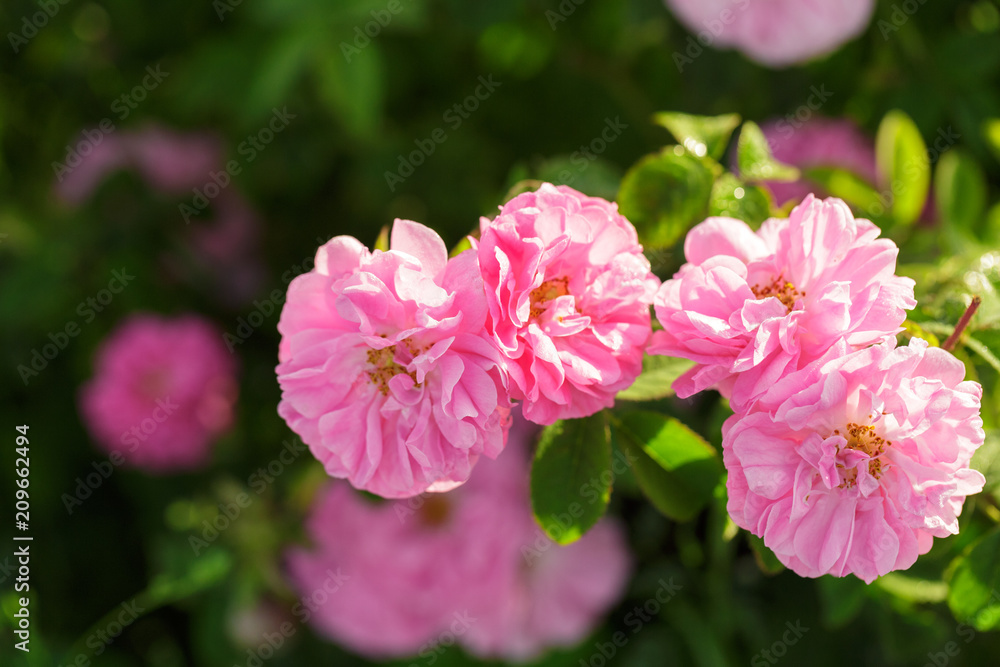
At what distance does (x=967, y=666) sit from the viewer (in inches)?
47.2

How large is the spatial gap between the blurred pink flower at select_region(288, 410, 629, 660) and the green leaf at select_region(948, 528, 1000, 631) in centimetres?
66

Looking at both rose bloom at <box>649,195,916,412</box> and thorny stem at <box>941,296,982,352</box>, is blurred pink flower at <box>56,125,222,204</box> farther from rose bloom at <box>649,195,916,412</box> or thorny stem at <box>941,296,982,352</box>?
thorny stem at <box>941,296,982,352</box>

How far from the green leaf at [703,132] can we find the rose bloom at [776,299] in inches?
7.4

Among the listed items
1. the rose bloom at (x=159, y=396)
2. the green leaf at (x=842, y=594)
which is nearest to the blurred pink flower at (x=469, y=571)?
the rose bloom at (x=159, y=396)

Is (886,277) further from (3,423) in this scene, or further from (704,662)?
(3,423)

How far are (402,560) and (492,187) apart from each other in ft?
2.51

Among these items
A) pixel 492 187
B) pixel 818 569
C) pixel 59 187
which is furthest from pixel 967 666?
pixel 59 187

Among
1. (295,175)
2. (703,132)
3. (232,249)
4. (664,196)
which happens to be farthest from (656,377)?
(232,249)

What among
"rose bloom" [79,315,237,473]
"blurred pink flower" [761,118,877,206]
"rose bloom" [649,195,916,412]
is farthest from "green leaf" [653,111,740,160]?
"rose bloom" [79,315,237,473]

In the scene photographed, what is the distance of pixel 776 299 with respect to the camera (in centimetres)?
60

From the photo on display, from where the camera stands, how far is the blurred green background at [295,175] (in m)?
1.25

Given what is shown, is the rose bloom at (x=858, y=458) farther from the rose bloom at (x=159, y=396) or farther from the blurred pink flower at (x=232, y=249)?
the blurred pink flower at (x=232, y=249)

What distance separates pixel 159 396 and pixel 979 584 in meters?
1.45

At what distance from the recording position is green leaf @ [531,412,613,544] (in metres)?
0.69
